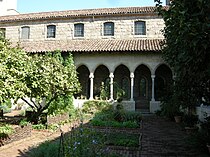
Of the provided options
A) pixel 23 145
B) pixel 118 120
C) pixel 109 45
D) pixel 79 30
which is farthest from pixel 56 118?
pixel 79 30

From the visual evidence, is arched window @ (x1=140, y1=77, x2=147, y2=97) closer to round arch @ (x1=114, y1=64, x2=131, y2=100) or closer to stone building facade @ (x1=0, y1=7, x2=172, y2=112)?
stone building facade @ (x1=0, y1=7, x2=172, y2=112)

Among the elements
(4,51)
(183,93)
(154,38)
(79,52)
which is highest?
(154,38)

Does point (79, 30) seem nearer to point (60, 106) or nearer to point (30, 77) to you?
point (60, 106)

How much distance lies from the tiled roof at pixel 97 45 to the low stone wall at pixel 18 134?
11.3m

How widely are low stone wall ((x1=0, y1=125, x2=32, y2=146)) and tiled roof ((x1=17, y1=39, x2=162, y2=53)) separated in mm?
11282

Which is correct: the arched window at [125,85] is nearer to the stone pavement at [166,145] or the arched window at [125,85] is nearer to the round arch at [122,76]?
the round arch at [122,76]

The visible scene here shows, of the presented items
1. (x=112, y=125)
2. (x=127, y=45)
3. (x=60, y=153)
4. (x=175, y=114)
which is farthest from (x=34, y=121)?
(x=127, y=45)

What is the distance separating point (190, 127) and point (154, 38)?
487 inches

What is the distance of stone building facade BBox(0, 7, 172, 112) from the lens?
20.0 meters

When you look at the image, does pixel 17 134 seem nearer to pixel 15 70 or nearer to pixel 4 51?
pixel 15 70

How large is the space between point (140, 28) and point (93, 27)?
15.4ft

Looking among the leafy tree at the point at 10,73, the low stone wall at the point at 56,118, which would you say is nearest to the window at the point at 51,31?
the low stone wall at the point at 56,118

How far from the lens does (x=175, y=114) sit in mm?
15422

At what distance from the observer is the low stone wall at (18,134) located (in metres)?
8.42
